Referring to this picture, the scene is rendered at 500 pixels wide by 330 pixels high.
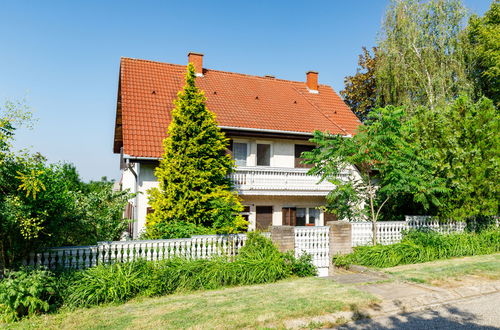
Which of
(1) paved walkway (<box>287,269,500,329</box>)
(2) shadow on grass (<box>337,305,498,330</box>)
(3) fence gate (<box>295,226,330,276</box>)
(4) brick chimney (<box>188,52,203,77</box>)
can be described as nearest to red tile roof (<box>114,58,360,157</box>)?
(4) brick chimney (<box>188,52,203,77</box>)

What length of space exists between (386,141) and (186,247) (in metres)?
7.38

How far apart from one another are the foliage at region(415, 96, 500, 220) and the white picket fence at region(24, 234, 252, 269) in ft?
26.1

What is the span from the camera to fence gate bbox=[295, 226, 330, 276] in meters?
11.6

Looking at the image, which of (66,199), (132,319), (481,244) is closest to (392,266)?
(481,244)

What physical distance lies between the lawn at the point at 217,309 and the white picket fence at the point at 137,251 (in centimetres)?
153

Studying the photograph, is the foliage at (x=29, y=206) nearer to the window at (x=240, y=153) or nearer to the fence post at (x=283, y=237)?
the fence post at (x=283, y=237)

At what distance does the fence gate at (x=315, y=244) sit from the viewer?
38.2ft

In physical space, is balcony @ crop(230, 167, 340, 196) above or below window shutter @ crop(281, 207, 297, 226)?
above

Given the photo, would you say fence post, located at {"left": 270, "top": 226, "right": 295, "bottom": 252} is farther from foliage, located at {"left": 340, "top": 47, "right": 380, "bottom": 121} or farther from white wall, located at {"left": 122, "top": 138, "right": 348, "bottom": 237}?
foliage, located at {"left": 340, "top": 47, "right": 380, "bottom": 121}

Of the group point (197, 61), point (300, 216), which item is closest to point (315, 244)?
point (300, 216)

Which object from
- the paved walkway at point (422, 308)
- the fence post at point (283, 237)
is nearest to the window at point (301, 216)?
the fence post at point (283, 237)

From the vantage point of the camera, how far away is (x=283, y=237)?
11.1m

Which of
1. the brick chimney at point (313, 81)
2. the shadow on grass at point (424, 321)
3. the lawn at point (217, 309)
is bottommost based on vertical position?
the shadow on grass at point (424, 321)

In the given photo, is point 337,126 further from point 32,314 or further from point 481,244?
point 32,314
